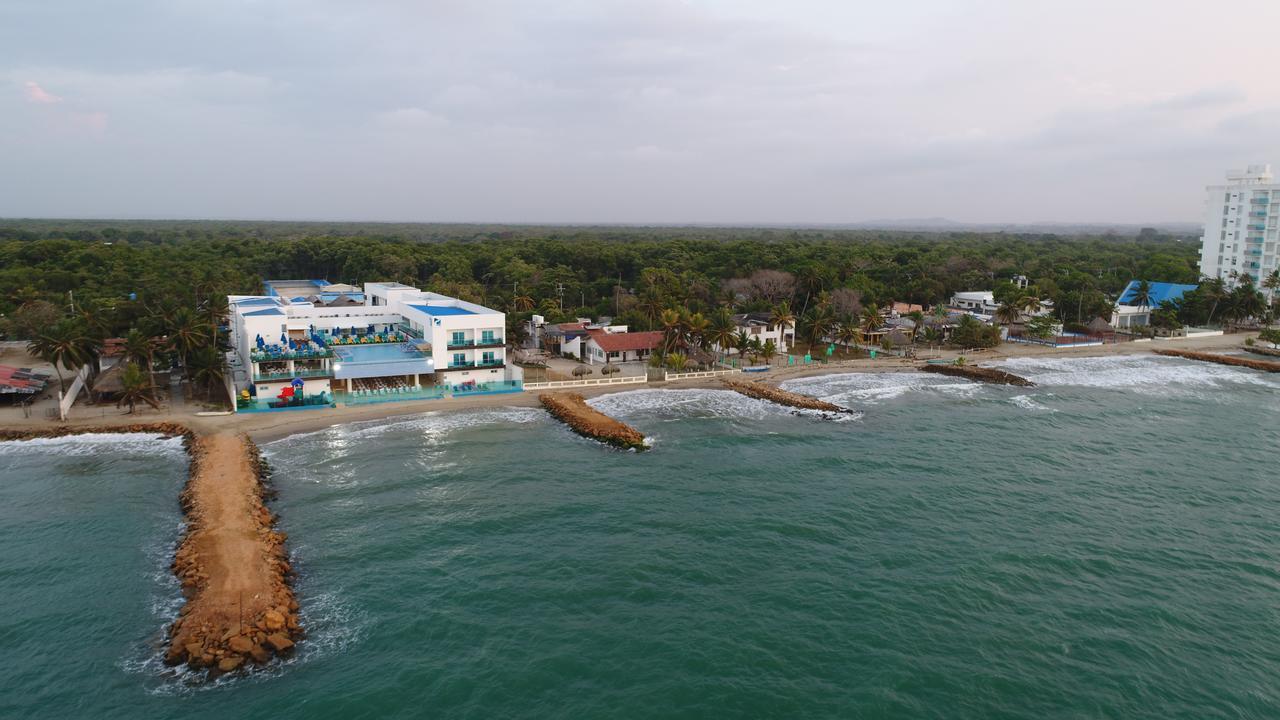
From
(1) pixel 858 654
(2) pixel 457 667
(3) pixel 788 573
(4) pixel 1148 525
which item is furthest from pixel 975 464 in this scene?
(2) pixel 457 667

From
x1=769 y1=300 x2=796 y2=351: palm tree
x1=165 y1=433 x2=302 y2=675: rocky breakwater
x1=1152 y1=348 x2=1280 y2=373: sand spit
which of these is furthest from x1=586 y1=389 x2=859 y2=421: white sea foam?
x1=1152 y1=348 x2=1280 y2=373: sand spit

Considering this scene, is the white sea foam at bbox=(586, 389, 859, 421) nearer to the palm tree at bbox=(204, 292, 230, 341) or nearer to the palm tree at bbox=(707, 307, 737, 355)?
the palm tree at bbox=(707, 307, 737, 355)

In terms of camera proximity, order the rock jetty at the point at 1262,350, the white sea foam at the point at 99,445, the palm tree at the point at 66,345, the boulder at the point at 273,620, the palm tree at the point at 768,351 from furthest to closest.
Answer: the rock jetty at the point at 1262,350
the palm tree at the point at 768,351
the palm tree at the point at 66,345
the white sea foam at the point at 99,445
the boulder at the point at 273,620

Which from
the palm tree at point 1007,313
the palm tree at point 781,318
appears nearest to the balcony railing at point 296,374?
the palm tree at point 781,318

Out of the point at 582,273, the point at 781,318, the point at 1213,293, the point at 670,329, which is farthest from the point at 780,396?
the point at 1213,293

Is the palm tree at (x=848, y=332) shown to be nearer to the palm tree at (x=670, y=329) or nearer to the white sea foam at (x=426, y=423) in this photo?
the palm tree at (x=670, y=329)

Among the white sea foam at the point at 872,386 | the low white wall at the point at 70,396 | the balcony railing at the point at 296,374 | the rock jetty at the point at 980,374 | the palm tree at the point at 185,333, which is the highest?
the palm tree at the point at 185,333
